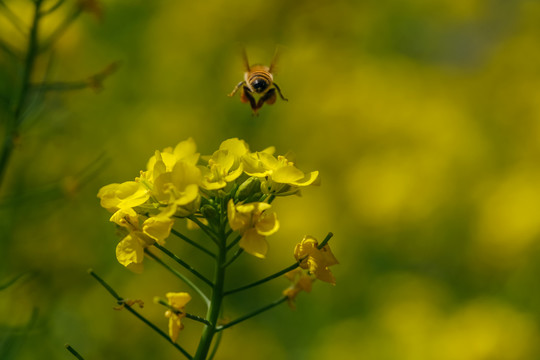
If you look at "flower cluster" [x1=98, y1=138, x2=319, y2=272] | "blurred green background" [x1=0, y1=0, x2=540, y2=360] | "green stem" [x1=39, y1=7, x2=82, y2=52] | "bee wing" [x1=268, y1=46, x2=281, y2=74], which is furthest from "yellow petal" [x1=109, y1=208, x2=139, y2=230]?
"green stem" [x1=39, y1=7, x2=82, y2=52]

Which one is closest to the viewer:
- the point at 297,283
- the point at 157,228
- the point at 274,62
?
the point at 157,228

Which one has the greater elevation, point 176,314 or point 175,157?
point 175,157

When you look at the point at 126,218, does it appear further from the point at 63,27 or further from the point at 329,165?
the point at 329,165

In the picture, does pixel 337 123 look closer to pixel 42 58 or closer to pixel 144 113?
pixel 144 113

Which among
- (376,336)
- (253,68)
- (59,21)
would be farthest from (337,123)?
(253,68)

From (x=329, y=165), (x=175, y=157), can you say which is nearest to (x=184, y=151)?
(x=175, y=157)

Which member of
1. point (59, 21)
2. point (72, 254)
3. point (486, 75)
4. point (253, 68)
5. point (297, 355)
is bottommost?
point (297, 355)

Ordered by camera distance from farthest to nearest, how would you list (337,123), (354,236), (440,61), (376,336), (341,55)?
(440,61) < (341,55) < (337,123) < (354,236) < (376,336)

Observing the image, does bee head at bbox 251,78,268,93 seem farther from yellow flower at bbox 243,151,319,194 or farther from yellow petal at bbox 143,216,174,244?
yellow petal at bbox 143,216,174,244
